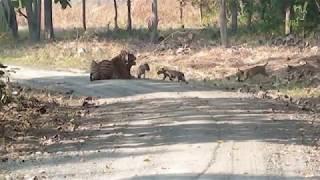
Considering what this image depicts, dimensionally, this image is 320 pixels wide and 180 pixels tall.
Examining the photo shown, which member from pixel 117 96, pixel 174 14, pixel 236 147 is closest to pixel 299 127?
pixel 236 147

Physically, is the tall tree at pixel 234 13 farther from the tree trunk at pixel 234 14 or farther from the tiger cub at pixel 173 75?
the tiger cub at pixel 173 75

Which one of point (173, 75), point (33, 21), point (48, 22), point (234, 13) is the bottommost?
point (173, 75)

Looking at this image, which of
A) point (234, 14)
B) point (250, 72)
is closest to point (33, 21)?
point (234, 14)

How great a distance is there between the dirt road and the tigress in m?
6.40

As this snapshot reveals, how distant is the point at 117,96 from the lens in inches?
783

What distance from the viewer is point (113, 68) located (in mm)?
25562

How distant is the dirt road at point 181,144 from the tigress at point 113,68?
6.40m

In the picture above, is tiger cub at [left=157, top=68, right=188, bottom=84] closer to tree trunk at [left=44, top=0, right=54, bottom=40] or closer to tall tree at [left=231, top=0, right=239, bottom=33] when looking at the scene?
tall tree at [left=231, top=0, right=239, bottom=33]

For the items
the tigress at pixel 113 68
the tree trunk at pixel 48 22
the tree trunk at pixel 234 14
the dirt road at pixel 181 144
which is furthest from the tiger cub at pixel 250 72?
the tree trunk at pixel 48 22

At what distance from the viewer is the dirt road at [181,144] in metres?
9.41

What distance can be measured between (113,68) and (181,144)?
14.4 metres

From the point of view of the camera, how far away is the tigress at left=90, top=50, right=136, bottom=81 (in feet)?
83.0

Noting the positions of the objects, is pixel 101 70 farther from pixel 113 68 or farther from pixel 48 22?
pixel 48 22

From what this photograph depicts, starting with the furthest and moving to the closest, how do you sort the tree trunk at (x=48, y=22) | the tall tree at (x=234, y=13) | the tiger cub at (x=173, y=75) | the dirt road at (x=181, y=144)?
1. the tree trunk at (x=48, y=22)
2. the tall tree at (x=234, y=13)
3. the tiger cub at (x=173, y=75)
4. the dirt road at (x=181, y=144)
